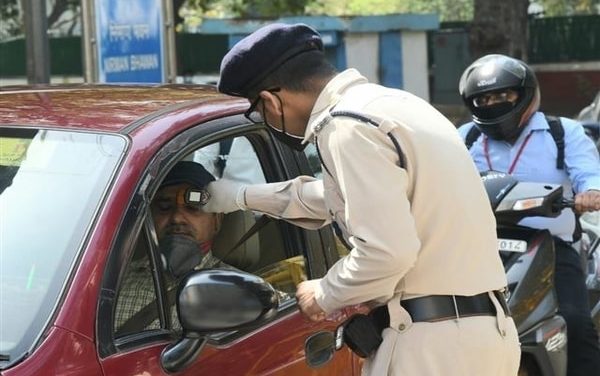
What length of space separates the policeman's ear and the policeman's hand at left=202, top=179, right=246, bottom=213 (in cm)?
50

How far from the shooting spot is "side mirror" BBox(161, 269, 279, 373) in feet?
8.44

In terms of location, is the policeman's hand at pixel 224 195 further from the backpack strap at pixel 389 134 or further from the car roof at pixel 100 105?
the backpack strap at pixel 389 134

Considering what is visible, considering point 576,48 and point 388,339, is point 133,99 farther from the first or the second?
point 576,48

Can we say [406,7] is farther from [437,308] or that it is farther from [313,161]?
[437,308]

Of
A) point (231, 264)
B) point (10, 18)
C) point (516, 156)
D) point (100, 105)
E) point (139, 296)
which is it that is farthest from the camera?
point (10, 18)

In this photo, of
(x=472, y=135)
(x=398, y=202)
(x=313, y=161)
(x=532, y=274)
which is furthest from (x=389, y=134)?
(x=472, y=135)

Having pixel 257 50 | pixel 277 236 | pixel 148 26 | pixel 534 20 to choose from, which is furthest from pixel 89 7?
pixel 534 20

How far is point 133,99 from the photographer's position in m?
3.33

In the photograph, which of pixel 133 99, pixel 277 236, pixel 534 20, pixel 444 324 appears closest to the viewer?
→ pixel 444 324

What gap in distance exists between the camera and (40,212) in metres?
2.72

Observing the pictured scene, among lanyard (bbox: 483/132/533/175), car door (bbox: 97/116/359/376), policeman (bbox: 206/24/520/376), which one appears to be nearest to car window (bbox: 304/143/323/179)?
car door (bbox: 97/116/359/376)

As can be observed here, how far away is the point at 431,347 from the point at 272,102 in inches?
29.7

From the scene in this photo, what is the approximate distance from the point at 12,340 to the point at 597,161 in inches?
126

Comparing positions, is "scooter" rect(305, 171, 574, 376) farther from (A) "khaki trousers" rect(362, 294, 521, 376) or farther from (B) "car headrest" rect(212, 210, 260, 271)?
(A) "khaki trousers" rect(362, 294, 521, 376)
